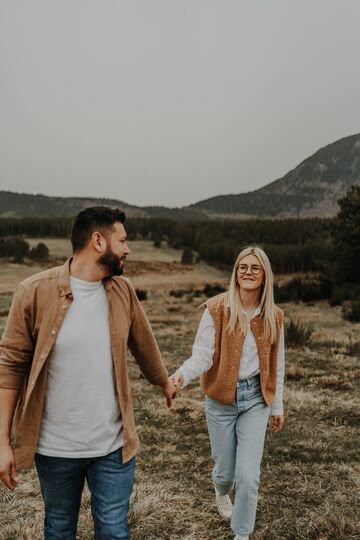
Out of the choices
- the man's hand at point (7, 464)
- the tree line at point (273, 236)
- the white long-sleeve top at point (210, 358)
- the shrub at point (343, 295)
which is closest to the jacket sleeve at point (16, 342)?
the man's hand at point (7, 464)

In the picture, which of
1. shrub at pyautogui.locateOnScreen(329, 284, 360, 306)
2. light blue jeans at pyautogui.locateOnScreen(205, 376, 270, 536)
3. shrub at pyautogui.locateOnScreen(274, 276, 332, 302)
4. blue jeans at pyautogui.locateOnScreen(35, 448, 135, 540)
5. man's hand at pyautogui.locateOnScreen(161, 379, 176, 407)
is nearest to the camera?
blue jeans at pyautogui.locateOnScreen(35, 448, 135, 540)

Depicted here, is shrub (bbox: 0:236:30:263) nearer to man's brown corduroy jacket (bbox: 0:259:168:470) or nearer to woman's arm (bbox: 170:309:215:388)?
woman's arm (bbox: 170:309:215:388)

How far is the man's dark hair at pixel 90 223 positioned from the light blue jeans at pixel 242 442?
64.4 inches

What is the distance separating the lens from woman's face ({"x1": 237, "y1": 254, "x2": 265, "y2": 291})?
3.71m

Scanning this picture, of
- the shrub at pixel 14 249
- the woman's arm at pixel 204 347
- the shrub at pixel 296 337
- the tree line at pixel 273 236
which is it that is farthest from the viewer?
the shrub at pixel 14 249

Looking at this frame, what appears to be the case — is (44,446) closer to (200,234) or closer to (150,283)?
(150,283)

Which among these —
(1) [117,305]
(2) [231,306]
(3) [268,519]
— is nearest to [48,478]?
(1) [117,305]

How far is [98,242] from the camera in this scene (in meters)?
2.63

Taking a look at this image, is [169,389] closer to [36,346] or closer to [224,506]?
[36,346]

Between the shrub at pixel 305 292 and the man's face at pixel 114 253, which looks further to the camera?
the shrub at pixel 305 292

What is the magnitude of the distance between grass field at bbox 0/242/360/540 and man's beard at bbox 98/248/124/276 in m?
2.43

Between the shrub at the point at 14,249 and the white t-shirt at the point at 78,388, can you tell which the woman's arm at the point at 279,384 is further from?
the shrub at the point at 14,249

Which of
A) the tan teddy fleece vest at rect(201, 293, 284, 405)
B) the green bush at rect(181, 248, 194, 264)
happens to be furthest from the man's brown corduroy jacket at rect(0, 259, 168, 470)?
the green bush at rect(181, 248, 194, 264)

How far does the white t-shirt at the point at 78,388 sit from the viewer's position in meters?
2.53
